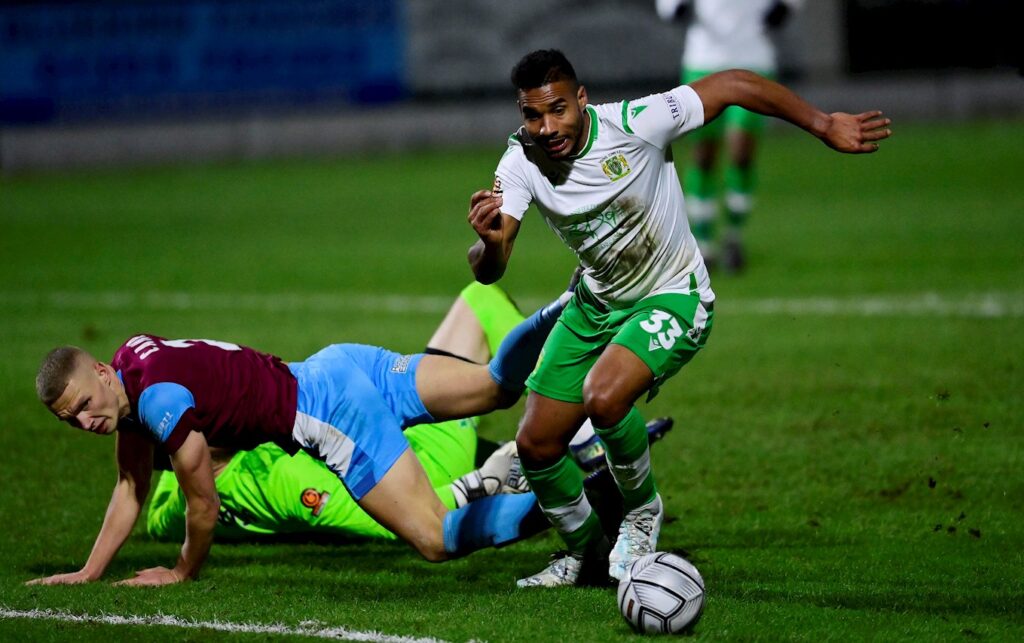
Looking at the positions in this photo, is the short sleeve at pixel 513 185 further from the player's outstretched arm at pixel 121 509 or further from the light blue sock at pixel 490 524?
the player's outstretched arm at pixel 121 509

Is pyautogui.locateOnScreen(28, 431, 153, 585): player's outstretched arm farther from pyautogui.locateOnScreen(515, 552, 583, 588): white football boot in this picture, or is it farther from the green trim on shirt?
the green trim on shirt

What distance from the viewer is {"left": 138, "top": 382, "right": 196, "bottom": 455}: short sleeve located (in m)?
5.16

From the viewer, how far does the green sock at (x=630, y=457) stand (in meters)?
5.22

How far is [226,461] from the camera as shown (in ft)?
20.9

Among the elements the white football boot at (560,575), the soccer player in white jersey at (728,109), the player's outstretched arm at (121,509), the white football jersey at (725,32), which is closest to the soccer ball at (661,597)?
the white football boot at (560,575)

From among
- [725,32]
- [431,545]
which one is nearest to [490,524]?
[431,545]

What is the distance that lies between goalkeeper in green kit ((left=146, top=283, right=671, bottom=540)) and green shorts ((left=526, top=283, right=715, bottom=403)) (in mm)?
1002

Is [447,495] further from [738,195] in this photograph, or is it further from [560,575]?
→ [738,195]

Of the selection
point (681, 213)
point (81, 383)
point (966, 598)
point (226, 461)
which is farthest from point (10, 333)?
point (966, 598)

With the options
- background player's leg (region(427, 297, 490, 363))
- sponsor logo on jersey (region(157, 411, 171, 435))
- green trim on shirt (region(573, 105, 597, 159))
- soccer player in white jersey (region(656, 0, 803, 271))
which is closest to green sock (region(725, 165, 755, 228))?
soccer player in white jersey (region(656, 0, 803, 271))

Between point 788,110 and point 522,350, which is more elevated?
point 788,110

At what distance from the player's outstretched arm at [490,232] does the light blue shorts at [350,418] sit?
0.77m

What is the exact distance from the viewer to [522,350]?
591 centimetres

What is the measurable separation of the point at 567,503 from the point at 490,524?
0.35m
